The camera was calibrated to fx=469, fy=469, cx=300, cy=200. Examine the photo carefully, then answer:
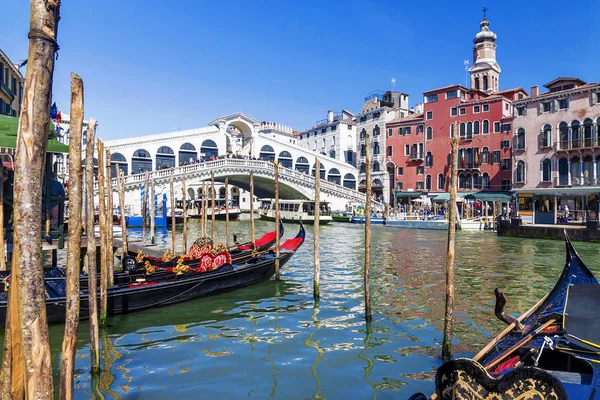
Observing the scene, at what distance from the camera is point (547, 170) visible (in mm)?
22062

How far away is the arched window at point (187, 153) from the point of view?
2983 cm

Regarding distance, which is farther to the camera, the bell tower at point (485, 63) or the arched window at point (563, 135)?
the bell tower at point (485, 63)

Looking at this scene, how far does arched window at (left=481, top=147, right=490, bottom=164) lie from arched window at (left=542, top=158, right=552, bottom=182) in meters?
4.09

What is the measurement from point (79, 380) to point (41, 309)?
263 cm

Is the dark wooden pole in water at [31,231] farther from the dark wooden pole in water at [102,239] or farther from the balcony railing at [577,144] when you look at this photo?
the balcony railing at [577,144]

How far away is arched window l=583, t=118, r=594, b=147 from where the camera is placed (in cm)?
2038

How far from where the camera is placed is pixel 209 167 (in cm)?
2475

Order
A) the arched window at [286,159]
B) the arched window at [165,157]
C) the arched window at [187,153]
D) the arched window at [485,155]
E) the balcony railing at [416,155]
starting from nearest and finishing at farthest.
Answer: the arched window at [485,155], the arched window at [165,157], the balcony railing at [416,155], the arched window at [187,153], the arched window at [286,159]

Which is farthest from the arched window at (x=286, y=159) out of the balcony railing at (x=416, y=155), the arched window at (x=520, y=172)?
the arched window at (x=520, y=172)

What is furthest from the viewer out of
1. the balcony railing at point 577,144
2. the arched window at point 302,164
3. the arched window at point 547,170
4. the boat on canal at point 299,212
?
the arched window at point 302,164

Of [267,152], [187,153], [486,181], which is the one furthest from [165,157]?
[486,181]

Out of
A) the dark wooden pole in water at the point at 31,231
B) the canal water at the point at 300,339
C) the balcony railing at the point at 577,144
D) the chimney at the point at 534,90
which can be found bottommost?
the canal water at the point at 300,339

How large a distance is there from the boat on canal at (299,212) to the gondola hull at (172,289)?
1669 centimetres

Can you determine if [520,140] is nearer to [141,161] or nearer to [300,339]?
[141,161]
